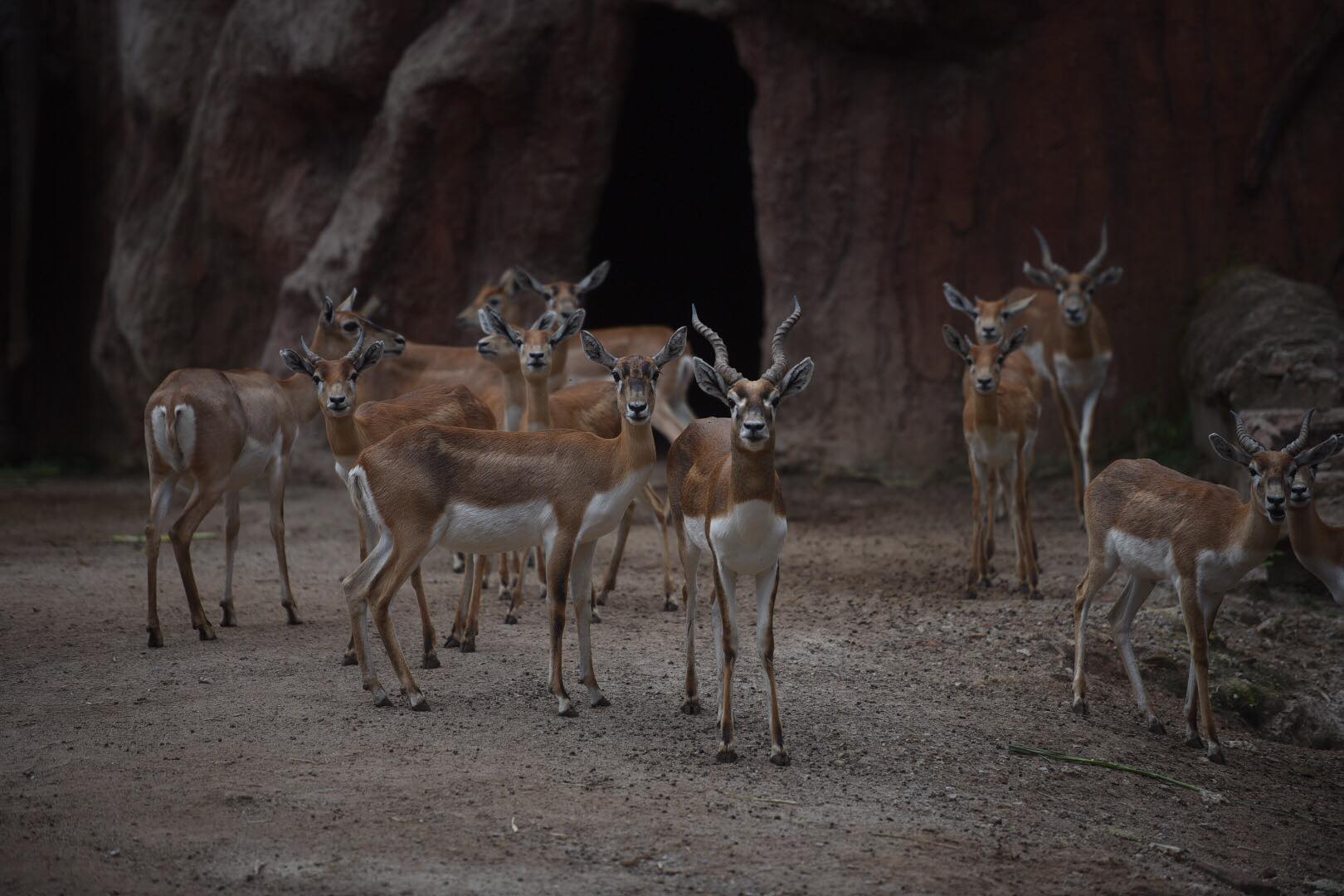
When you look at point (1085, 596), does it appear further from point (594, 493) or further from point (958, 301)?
point (958, 301)

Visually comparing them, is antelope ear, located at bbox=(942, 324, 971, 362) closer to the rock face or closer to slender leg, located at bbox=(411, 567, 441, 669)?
the rock face

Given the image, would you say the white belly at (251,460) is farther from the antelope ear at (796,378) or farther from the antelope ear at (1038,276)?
the antelope ear at (1038,276)

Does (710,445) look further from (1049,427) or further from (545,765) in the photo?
(1049,427)

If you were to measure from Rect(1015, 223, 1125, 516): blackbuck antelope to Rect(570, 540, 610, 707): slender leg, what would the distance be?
566cm

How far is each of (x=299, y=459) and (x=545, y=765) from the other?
370 inches

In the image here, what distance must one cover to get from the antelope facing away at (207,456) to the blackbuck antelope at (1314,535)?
217 inches

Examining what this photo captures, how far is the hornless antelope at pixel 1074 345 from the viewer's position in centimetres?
1102

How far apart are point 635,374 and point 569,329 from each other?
5.22 ft

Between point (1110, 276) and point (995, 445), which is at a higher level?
point (1110, 276)

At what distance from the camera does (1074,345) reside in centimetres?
1135

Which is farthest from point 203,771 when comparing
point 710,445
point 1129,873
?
point 1129,873

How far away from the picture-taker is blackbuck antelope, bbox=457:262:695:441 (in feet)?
36.2

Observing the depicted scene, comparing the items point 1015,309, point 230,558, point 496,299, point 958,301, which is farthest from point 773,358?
point 496,299

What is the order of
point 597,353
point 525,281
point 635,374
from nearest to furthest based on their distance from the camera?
point 635,374 → point 597,353 → point 525,281
